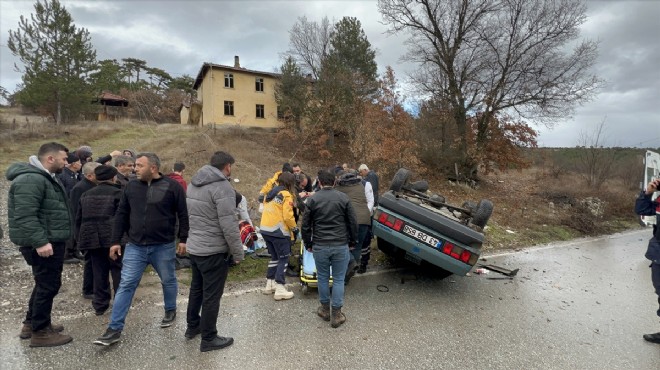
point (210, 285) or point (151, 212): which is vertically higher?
point (151, 212)

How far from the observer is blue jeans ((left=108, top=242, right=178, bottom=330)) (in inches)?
129

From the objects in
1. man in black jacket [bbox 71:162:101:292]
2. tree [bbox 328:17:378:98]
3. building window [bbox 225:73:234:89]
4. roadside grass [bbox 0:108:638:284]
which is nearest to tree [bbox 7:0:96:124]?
roadside grass [bbox 0:108:638:284]

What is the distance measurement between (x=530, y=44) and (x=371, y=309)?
21689 millimetres

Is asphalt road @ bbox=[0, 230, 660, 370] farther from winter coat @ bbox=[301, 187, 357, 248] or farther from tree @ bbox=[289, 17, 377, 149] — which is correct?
tree @ bbox=[289, 17, 377, 149]

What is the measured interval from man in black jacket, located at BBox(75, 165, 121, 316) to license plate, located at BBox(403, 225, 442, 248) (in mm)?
3670

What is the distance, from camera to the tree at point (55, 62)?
22969mm

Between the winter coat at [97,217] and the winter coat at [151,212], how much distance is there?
1.87 ft

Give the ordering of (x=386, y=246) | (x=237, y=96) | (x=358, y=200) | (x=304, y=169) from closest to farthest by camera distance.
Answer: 1. (x=358, y=200)
2. (x=386, y=246)
3. (x=304, y=169)
4. (x=237, y=96)

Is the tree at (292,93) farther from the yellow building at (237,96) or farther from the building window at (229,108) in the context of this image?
the building window at (229,108)

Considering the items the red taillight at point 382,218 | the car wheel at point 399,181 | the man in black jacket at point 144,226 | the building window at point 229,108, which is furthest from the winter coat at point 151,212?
the building window at point 229,108

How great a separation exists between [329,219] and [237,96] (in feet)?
95.3

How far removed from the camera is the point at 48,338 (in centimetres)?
322

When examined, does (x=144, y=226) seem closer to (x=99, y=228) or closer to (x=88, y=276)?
Answer: (x=99, y=228)

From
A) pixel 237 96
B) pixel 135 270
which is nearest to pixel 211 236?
pixel 135 270
